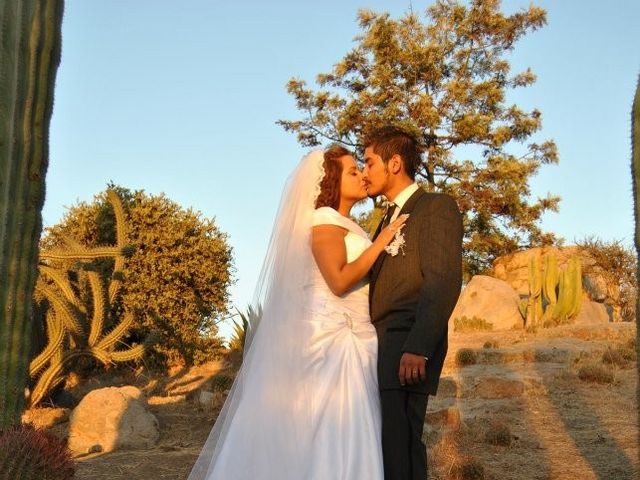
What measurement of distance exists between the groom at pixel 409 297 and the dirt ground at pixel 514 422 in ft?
9.60

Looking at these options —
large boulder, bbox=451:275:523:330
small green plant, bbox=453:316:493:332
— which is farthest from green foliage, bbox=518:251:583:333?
small green plant, bbox=453:316:493:332

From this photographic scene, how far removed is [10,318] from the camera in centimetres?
612

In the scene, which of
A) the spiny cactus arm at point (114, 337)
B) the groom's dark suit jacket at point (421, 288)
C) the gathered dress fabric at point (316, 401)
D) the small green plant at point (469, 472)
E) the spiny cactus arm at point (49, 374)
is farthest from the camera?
the spiny cactus arm at point (114, 337)

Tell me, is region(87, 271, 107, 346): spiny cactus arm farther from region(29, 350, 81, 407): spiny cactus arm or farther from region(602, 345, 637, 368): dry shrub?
region(602, 345, 637, 368): dry shrub

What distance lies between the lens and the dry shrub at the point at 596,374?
10.7m

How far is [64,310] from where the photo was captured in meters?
10.5

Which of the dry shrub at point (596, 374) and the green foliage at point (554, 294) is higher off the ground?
the green foliage at point (554, 294)

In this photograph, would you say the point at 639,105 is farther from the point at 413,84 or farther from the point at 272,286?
the point at 413,84

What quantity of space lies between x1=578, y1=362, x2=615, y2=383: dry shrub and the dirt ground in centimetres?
9

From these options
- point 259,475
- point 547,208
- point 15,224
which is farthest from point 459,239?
point 547,208

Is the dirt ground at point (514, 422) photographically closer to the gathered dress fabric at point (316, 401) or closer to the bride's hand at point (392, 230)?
the gathered dress fabric at point (316, 401)

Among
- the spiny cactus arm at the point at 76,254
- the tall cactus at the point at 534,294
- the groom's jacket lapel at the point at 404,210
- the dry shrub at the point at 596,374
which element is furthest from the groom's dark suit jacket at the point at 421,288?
the tall cactus at the point at 534,294

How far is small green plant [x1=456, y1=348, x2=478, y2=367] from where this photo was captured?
12430 millimetres

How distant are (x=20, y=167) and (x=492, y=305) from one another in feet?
42.5
